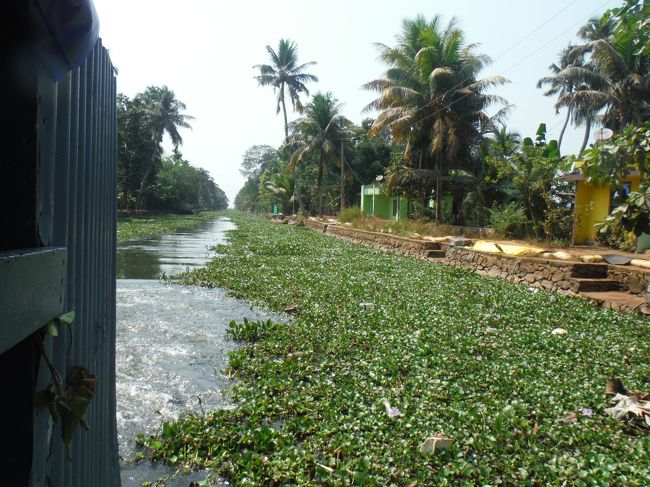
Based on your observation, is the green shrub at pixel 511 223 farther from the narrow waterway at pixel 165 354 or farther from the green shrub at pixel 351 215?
the green shrub at pixel 351 215

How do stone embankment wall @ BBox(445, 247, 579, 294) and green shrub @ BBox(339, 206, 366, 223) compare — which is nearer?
stone embankment wall @ BBox(445, 247, 579, 294)

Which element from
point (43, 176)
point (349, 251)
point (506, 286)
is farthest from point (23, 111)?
point (349, 251)

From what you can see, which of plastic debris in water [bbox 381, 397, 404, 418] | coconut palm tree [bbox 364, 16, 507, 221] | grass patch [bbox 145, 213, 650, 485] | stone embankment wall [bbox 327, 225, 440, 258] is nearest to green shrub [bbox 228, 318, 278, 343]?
grass patch [bbox 145, 213, 650, 485]

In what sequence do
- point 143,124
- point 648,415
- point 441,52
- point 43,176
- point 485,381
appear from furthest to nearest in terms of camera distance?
1. point 143,124
2. point 441,52
3. point 485,381
4. point 648,415
5. point 43,176

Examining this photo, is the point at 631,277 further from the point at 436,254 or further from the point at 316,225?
the point at 316,225

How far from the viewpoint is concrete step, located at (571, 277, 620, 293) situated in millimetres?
9711

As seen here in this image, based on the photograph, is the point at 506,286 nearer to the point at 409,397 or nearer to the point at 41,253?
the point at 409,397

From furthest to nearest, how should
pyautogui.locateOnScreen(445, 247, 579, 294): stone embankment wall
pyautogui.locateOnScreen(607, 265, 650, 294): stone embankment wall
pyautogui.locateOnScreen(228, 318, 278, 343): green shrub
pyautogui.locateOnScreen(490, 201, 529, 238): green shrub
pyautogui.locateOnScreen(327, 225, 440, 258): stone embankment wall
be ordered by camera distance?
pyautogui.locateOnScreen(490, 201, 529, 238): green shrub, pyautogui.locateOnScreen(327, 225, 440, 258): stone embankment wall, pyautogui.locateOnScreen(445, 247, 579, 294): stone embankment wall, pyautogui.locateOnScreen(607, 265, 650, 294): stone embankment wall, pyautogui.locateOnScreen(228, 318, 278, 343): green shrub

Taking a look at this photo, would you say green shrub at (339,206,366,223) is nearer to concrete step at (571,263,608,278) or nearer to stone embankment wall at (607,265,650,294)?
concrete step at (571,263,608,278)

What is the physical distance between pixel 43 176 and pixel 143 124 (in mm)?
49435

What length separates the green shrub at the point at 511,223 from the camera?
59.3 ft

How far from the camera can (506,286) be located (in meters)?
11.0

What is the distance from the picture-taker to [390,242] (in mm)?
20531

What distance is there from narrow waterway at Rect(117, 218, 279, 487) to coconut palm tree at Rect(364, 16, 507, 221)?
15.7 metres
